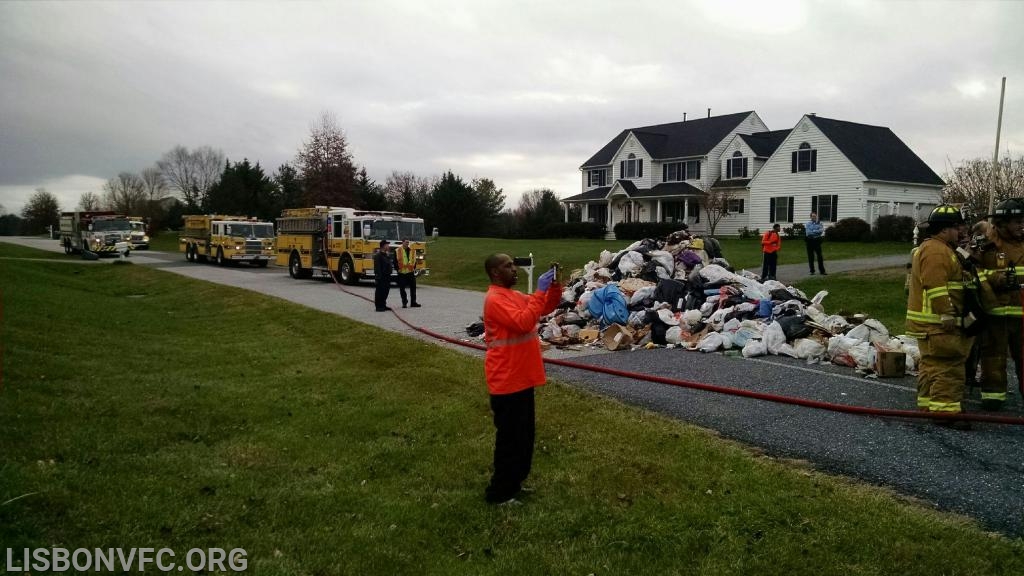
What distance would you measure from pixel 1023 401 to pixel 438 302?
14.0m

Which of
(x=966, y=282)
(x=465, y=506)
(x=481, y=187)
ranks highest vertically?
(x=481, y=187)

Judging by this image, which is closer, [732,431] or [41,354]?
[732,431]

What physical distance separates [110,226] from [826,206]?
41.6 meters

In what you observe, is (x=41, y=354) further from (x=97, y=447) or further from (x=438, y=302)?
(x=438, y=302)

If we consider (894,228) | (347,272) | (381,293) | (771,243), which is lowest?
(381,293)

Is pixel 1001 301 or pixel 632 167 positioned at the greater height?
pixel 632 167

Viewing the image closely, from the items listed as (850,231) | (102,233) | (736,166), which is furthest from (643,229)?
(102,233)

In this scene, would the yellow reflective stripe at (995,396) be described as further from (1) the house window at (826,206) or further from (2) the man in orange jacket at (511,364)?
(1) the house window at (826,206)

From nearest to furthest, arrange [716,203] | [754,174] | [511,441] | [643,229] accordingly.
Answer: [511,441]
[716,203]
[754,174]
[643,229]

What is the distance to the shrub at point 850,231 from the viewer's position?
34.2 m

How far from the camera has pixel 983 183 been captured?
108 ft

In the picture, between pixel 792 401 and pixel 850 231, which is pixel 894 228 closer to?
pixel 850 231

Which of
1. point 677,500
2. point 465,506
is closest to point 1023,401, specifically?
point 677,500

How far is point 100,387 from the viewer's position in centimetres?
778
